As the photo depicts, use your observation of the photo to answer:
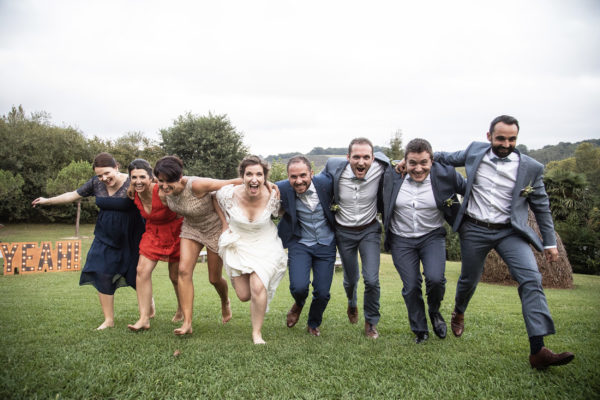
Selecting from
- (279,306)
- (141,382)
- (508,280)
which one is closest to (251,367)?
(141,382)

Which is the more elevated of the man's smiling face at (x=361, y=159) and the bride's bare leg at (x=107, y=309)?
the man's smiling face at (x=361, y=159)

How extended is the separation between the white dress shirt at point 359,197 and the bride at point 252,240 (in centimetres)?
98

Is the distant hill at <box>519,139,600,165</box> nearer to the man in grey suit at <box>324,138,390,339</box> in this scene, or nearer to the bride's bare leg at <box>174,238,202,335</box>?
the man in grey suit at <box>324,138,390,339</box>

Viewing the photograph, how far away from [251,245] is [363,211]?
1.67 meters

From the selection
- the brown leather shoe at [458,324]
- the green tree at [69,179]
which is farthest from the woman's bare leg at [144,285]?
the green tree at [69,179]

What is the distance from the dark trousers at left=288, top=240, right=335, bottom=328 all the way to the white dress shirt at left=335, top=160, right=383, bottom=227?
1.56 ft

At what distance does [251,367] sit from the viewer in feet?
13.4

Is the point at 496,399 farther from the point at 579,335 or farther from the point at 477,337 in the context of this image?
the point at 579,335

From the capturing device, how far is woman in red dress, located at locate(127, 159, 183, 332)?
5.46 metres

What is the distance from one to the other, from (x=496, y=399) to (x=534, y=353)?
974 millimetres

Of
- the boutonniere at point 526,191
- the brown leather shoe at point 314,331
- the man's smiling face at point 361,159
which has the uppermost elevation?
the man's smiling face at point 361,159

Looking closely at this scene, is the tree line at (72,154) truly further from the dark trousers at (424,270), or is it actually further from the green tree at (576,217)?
the dark trousers at (424,270)

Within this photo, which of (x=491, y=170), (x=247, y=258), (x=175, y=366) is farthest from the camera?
(x=247, y=258)

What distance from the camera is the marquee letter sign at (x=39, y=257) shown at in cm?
1595
